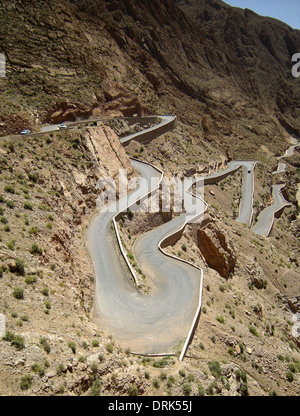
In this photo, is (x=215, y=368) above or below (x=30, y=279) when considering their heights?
below

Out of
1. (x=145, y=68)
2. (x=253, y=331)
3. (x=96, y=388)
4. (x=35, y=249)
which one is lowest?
(x=253, y=331)

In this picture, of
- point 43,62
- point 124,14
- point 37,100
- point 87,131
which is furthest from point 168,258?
point 124,14

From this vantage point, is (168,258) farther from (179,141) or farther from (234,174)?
(234,174)

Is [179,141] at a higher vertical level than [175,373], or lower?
higher

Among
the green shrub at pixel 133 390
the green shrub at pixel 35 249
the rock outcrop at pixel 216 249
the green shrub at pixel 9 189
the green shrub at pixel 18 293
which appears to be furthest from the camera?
the rock outcrop at pixel 216 249

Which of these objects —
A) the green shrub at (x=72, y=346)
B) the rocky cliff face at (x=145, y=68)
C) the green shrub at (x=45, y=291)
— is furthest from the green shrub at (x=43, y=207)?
the rocky cliff face at (x=145, y=68)

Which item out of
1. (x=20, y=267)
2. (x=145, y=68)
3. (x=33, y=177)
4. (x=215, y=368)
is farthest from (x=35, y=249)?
(x=145, y=68)

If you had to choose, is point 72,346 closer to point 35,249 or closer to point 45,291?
point 45,291

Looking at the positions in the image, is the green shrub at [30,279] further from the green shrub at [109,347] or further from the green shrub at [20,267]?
the green shrub at [109,347]

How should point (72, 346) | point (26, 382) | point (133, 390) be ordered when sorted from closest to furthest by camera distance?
1. point (26, 382)
2. point (133, 390)
3. point (72, 346)

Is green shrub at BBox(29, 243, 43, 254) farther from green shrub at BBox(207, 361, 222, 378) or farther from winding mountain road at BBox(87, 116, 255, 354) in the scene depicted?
green shrub at BBox(207, 361, 222, 378)

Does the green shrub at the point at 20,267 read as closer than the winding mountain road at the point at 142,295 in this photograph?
Yes
